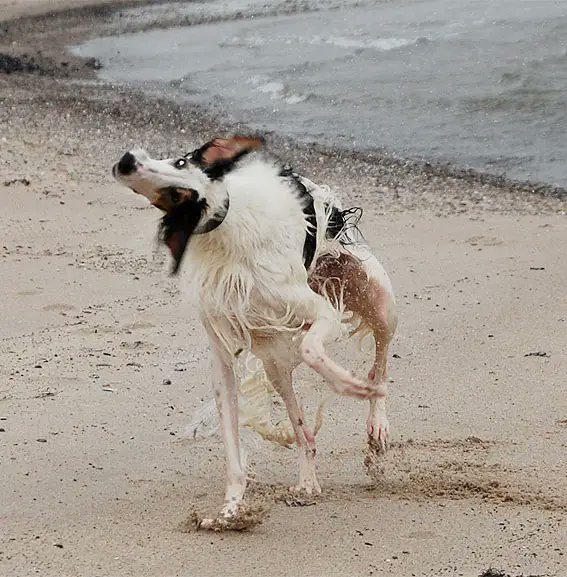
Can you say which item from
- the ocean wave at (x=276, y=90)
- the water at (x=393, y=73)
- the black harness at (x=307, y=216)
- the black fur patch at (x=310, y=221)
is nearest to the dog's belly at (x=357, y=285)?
the black fur patch at (x=310, y=221)

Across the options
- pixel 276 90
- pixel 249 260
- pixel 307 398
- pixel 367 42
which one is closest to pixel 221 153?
pixel 249 260

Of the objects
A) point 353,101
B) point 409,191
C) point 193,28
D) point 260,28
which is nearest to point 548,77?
point 353,101

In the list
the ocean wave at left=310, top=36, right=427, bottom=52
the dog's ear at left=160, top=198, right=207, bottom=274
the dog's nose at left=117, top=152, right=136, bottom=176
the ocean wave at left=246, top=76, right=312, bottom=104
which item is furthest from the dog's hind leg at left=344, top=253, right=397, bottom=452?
the ocean wave at left=310, top=36, right=427, bottom=52

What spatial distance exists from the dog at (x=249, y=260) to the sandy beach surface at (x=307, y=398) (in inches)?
8.5

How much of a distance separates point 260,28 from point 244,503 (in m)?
21.5

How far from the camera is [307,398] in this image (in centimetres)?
597

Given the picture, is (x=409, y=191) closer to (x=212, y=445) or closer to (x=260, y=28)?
(x=212, y=445)

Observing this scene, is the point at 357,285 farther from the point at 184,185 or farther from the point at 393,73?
the point at 393,73

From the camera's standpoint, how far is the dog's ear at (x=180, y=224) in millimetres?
4184

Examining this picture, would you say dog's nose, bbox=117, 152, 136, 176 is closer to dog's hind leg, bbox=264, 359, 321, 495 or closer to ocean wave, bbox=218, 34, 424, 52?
dog's hind leg, bbox=264, 359, 321, 495

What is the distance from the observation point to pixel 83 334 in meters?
6.80

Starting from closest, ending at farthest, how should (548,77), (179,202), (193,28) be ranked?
(179,202)
(548,77)
(193,28)

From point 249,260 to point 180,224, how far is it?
33 centimetres

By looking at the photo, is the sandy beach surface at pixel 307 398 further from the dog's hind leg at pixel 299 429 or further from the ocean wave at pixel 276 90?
the ocean wave at pixel 276 90
